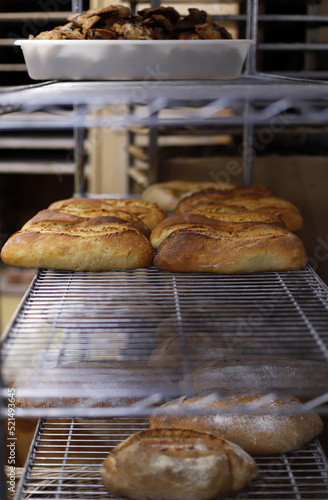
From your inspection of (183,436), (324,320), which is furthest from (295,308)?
(183,436)

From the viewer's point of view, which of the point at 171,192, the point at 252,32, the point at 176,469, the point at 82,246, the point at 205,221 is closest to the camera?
the point at 176,469

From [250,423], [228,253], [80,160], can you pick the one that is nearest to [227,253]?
[228,253]

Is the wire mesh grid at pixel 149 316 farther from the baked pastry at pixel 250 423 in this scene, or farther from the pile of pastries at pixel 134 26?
the pile of pastries at pixel 134 26

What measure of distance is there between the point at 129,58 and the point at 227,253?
44cm

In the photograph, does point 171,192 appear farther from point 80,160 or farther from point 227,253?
point 227,253

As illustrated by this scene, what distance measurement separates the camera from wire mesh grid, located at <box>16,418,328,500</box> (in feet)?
3.36

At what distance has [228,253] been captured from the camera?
1320 mm

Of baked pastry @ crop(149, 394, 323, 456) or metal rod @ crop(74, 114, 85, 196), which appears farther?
metal rod @ crop(74, 114, 85, 196)

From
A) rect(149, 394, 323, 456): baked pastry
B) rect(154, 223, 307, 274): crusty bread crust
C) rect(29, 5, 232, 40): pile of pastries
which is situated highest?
rect(29, 5, 232, 40): pile of pastries

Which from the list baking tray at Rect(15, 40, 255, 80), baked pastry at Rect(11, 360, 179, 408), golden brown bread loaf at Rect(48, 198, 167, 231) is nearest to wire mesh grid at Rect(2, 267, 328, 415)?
→ baked pastry at Rect(11, 360, 179, 408)

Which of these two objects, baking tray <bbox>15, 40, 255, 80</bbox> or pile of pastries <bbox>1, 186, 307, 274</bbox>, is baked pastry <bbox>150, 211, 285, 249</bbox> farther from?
baking tray <bbox>15, 40, 255, 80</bbox>

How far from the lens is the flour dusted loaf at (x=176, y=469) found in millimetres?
943

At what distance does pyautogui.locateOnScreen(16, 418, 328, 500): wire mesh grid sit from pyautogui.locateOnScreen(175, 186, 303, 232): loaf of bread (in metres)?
0.59

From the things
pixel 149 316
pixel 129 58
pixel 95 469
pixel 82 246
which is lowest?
pixel 95 469
